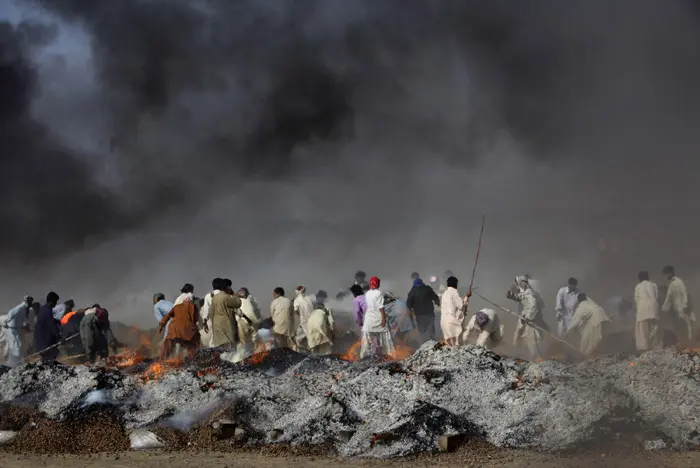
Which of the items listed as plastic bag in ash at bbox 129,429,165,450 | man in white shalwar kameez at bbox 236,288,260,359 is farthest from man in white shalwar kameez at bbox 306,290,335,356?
plastic bag in ash at bbox 129,429,165,450

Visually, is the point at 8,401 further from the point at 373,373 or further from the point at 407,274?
the point at 407,274

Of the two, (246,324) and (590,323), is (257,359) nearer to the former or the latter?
(246,324)

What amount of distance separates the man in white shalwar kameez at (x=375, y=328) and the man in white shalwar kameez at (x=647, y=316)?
14.1ft

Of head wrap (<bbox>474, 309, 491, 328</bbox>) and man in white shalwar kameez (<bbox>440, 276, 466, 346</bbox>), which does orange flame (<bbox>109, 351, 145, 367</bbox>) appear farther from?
head wrap (<bbox>474, 309, 491, 328</bbox>)

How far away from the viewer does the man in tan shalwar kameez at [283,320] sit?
13539 millimetres

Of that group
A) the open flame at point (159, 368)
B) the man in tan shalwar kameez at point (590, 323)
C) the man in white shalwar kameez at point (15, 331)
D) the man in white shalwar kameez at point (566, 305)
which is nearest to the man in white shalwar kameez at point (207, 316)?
the open flame at point (159, 368)

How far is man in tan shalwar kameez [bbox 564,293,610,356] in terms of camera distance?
1196cm

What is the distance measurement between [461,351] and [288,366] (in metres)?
2.81

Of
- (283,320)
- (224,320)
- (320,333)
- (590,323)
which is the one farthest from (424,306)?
(224,320)

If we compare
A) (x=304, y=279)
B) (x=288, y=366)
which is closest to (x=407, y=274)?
(x=304, y=279)

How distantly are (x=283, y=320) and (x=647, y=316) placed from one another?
6.16m

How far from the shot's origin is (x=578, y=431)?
7.31 metres

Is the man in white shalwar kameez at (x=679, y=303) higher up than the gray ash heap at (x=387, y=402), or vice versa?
the man in white shalwar kameez at (x=679, y=303)

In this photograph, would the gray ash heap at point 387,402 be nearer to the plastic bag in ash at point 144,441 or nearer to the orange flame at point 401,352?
the plastic bag in ash at point 144,441
